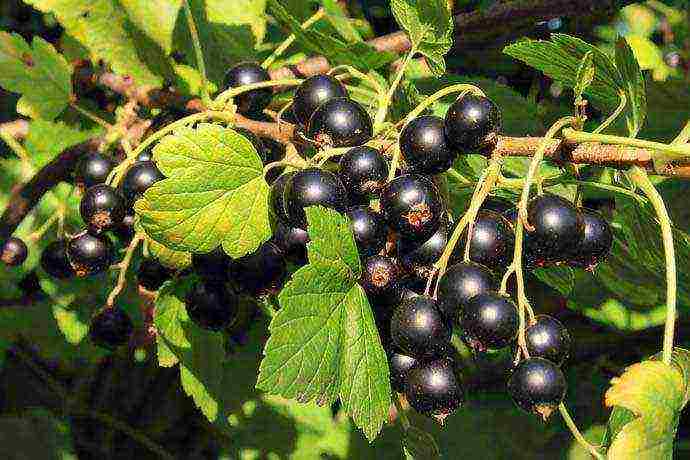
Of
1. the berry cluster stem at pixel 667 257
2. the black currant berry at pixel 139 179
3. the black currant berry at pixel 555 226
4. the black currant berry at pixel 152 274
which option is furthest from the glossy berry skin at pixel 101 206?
the berry cluster stem at pixel 667 257

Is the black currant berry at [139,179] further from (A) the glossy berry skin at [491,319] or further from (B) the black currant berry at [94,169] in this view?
(A) the glossy berry skin at [491,319]

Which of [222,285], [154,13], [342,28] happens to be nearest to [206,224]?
[222,285]

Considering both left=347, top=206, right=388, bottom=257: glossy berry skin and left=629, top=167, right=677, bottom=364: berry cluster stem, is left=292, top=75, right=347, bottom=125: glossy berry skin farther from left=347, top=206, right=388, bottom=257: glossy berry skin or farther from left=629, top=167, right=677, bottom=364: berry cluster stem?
left=629, top=167, right=677, bottom=364: berry cluster stem

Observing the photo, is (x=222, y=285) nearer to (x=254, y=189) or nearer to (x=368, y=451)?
(x=254, y=189)

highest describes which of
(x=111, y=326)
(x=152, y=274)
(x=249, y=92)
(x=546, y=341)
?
(x=249, y=92)

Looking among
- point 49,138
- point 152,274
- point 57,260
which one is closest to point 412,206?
point 152,274

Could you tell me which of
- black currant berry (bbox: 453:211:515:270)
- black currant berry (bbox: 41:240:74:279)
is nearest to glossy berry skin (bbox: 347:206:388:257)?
black currant berry (bbox: 453:211:515:270)

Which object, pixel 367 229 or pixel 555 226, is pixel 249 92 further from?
pixel 555 226
